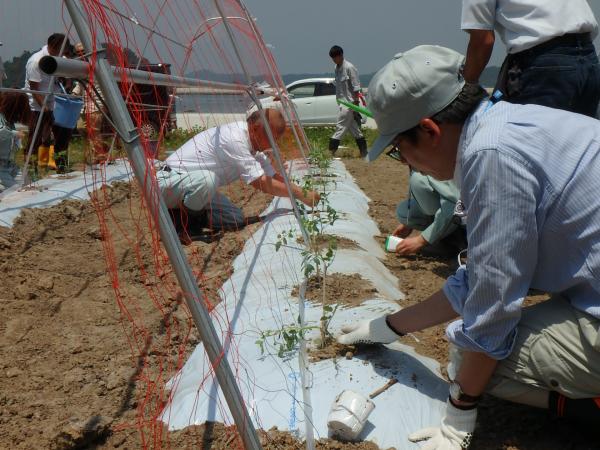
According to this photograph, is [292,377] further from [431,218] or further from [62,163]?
[62,163]

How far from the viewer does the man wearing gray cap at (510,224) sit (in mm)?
1284

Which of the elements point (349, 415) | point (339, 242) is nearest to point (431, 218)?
point (339, 242)

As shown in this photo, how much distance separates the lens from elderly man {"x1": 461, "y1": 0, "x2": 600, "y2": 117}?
2201mm

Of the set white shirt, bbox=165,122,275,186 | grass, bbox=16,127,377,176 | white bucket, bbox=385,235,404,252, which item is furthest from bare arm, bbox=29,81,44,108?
white bucket, bbox=385,235,404,252

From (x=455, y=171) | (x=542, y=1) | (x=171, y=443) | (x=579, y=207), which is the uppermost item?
(x=542, y=1)

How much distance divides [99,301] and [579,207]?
2287 millimetres

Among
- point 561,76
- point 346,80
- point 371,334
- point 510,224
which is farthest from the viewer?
point 346,80

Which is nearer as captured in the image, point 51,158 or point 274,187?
point 274,187

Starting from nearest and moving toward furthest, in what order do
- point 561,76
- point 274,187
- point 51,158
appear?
point 561,76 < point 274,187 < point 51,158

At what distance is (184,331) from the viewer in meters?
A: 2.47

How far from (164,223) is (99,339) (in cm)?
142

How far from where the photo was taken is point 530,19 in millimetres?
2236

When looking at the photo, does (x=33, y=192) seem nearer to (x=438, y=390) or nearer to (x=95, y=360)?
(x=95, y=360)

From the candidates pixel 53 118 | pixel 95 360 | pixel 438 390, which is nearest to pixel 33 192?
pixel 53 118
